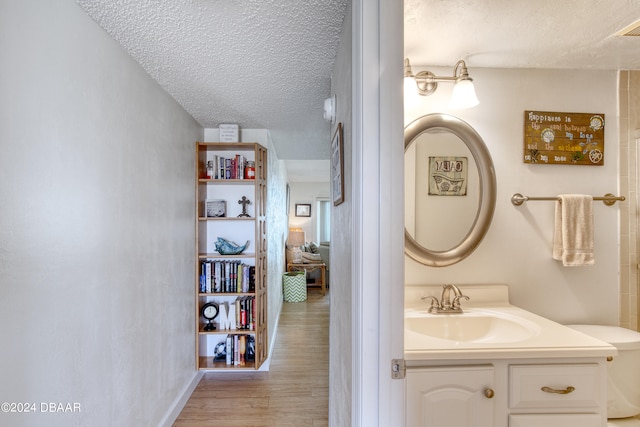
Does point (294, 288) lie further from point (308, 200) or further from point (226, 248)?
point (226, 248)

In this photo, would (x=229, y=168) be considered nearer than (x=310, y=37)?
No

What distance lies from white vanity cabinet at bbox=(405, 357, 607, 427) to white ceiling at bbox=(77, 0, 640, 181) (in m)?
1.41

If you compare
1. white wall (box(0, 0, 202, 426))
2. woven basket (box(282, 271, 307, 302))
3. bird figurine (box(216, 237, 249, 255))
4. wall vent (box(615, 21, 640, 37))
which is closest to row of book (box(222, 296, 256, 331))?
bird figurine (box(216, 237, 249, 255))

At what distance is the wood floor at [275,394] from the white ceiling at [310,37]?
2.20m

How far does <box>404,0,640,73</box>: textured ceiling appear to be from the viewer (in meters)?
1.27

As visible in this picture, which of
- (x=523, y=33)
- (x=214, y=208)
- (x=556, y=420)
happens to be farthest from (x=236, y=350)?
(x=523, y=33)

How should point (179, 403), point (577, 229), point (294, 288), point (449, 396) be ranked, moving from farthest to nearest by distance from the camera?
point (294, 288) → point (179, 403) → point (577, 229) → point (449, 396)

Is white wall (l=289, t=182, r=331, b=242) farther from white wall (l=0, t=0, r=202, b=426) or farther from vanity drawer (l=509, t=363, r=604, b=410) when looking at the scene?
vanity drawer (l=509, t=363, r=604, b=410)

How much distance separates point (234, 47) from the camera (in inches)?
56.4

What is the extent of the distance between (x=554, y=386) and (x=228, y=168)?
2.51 m

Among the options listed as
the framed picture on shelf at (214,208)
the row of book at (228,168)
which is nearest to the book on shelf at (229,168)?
the row of book at (228,168)

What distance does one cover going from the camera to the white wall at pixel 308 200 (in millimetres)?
6945

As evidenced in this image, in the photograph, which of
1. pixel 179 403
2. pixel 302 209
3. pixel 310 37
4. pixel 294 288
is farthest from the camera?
pixel 302 209

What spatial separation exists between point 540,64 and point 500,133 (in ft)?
1.36
